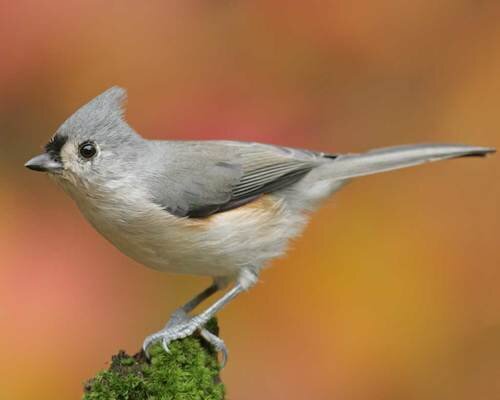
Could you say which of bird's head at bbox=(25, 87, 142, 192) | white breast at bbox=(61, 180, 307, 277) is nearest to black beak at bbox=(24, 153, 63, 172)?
bird's head at bbox=(25, 87, 142, 192)

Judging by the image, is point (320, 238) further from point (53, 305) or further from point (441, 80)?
point (53, 305)

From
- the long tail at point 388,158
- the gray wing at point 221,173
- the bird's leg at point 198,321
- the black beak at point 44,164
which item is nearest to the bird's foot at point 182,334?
the bird's leg at point 198,321

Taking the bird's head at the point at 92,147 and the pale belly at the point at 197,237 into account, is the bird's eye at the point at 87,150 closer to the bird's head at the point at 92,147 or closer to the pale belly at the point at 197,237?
the bird's head at the point at 92,147

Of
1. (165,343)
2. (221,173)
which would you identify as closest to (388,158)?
(221,173)

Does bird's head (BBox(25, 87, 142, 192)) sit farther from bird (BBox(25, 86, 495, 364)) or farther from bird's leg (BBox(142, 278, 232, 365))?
bird's leg (BBox(142, 278, 232, 365))

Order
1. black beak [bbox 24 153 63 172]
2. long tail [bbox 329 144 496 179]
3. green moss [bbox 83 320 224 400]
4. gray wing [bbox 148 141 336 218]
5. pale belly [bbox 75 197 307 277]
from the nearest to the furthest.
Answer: green moss [bbox 83 320 224 400]
black beak [bbox 24 153 63 172]
pale belly [bbox 75 197 307 277]
gray wing [bbox 148 141 336 218]
long tail [bbox 329 144 496 179]

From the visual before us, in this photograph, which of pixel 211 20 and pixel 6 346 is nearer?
pixel 6 346

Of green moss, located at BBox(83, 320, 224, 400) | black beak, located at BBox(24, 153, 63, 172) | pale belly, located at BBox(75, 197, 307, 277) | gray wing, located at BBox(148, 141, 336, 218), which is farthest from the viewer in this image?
gray wing, located at BBox(148, 141, 336, 218)

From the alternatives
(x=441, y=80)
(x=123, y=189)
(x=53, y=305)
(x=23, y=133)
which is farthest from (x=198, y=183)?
(x=441, y=80)
